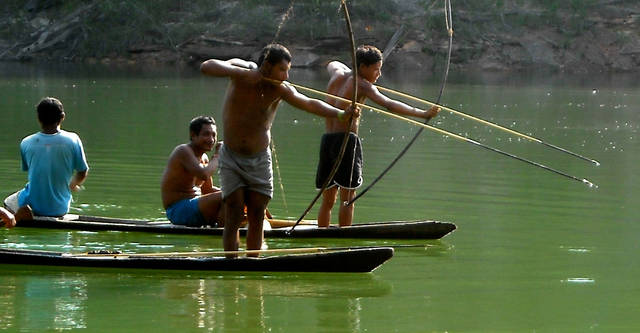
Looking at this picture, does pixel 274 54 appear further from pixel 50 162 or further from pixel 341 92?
pixel 50 162

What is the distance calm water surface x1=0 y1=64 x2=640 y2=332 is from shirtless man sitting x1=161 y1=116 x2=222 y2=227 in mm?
177

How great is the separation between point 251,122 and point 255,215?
2.00ft

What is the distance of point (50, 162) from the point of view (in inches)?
342

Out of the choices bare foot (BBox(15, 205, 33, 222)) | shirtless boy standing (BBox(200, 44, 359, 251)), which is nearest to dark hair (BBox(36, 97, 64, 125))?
bare foot (BBox(15, 205, 33, 222))

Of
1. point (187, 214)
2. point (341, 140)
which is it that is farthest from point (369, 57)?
point (187, 214)

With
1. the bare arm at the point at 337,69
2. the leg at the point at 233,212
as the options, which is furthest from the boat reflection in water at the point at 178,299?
the bare arm at the point at 337,69

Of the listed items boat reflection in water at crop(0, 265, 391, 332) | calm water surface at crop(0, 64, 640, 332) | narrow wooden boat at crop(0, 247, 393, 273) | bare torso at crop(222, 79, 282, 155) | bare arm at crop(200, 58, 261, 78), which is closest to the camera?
boat reflection in water at crop(0, 265, 391, 332)

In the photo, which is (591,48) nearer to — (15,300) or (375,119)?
(375,119)

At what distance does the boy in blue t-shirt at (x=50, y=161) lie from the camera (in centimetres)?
859

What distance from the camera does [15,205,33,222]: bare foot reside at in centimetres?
881

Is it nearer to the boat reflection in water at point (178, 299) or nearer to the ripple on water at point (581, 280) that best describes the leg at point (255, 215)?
the boat reflection in water at point (178, 299)

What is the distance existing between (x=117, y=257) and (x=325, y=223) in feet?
6.57

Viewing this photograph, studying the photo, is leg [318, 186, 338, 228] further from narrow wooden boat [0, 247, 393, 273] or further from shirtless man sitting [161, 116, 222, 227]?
narrow wooden boat [0, 247, 393, 273]

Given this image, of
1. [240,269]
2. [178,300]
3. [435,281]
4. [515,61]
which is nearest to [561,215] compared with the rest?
[435,281]
